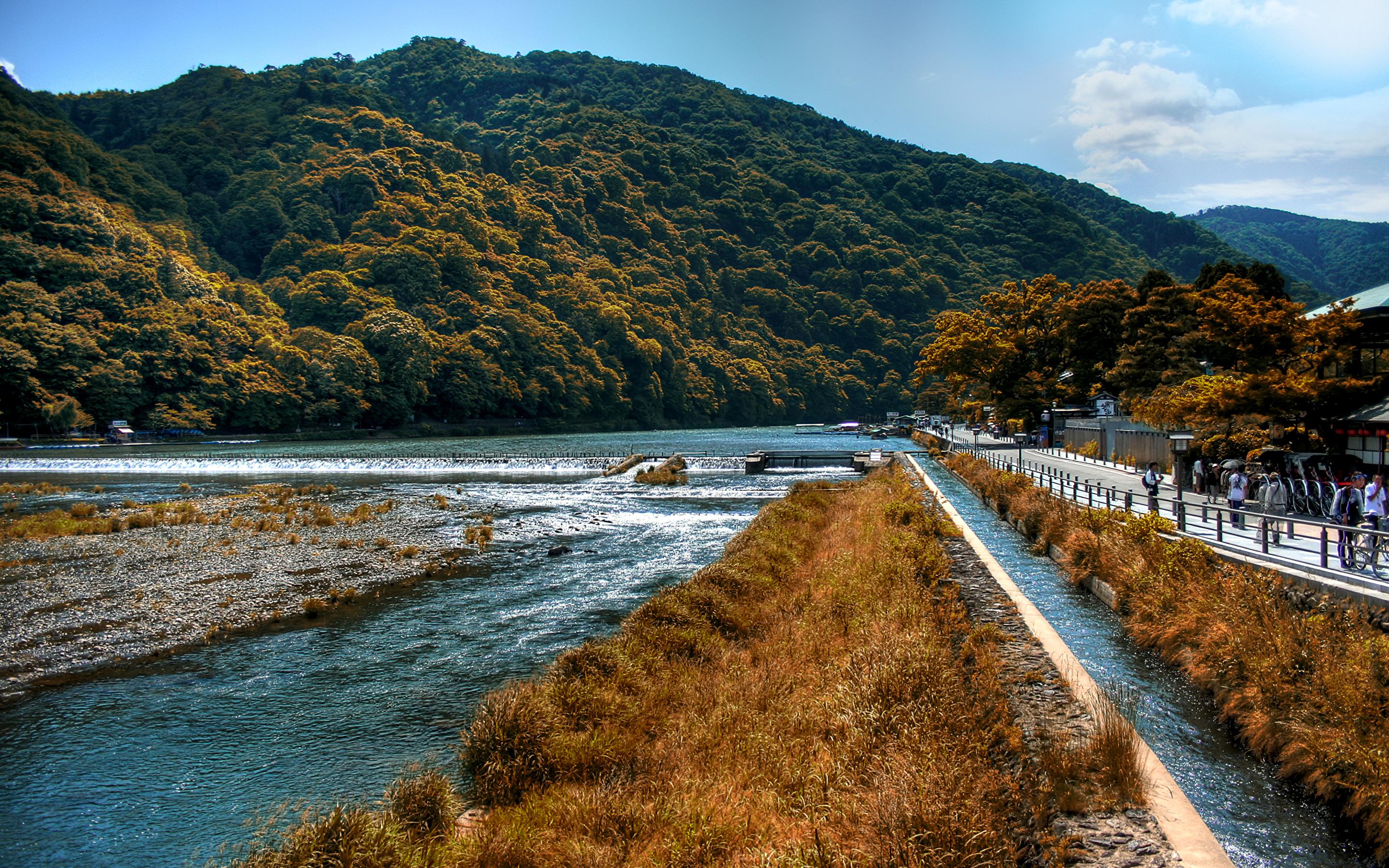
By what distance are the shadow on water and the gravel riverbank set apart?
14420 mm

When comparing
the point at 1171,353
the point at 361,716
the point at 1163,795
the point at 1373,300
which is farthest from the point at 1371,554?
the point at 1171,353

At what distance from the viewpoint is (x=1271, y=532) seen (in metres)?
15.2

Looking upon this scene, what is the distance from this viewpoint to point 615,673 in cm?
1025

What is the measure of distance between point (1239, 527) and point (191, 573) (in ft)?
78.3

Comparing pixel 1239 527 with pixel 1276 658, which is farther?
pixel 1239 527

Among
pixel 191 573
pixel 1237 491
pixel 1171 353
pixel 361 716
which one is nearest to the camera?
pixel 361 716

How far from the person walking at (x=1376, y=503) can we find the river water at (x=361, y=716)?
15.0 ft

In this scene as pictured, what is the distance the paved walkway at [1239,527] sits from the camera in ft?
37.5

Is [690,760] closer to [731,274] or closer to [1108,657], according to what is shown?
[1108,657]

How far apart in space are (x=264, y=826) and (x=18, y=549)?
19890mm

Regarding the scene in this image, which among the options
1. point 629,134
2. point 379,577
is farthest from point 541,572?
point 629,134

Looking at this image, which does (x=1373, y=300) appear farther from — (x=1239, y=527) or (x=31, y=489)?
(x=31, y=489)

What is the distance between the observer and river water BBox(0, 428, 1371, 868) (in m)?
7.58

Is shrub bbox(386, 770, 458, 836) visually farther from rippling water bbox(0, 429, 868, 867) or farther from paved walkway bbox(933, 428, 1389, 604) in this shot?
paved walkway bbox(933, 428, 1389, 604)
